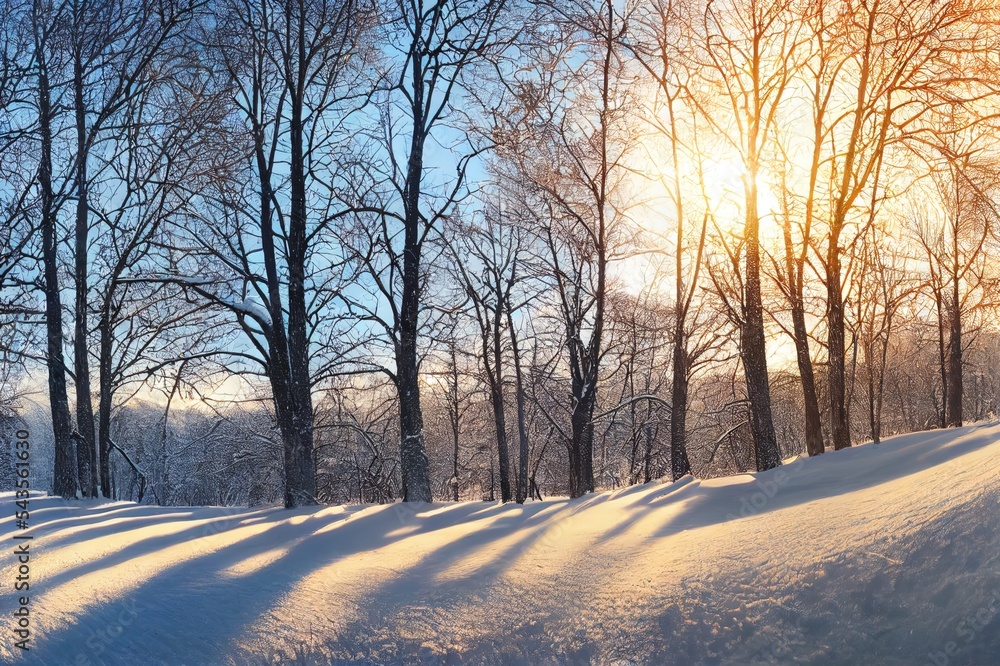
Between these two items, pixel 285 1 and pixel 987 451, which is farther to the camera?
pixel 285 1

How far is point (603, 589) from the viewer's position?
3170mm

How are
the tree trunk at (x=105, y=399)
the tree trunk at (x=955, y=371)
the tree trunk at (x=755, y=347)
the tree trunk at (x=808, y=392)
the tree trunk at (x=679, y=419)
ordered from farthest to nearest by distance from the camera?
the tree trunk at (x=955, y=371)
the tree trunk at (x=105, y=399)
the tree trunk at (x=679, y=419)
the tree trunk at (x=808, y=392)
the tree trunk at (x=755, y=347)

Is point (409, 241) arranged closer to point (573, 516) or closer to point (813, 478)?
point (573, 516)

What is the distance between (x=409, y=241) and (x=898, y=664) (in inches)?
317

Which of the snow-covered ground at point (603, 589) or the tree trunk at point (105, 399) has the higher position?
the tree trunk at point (105, 399)

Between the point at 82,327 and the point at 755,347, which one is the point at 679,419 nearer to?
the point at 755,347

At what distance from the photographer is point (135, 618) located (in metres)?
3.22

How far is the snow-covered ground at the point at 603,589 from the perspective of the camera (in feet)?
8.13

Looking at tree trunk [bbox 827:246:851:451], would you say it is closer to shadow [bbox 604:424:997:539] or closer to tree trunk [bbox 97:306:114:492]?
shadow [bbox 604:424:997:539]

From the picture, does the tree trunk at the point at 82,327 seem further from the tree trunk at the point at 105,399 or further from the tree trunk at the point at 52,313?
the tree trunk at the point at 105,399

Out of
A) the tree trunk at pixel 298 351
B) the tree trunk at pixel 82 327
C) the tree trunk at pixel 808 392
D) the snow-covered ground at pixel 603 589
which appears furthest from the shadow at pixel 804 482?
the tree trunk at pixel 82 327

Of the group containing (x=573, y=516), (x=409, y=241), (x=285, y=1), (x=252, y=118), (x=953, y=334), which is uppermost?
(x=285, y=1)

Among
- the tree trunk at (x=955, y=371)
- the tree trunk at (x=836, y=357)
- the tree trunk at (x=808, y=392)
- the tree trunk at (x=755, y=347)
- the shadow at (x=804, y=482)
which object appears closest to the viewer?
the shadow at (x=804, y=482)

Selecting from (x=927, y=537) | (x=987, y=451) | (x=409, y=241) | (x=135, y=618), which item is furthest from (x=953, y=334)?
(x=135, y=618)
